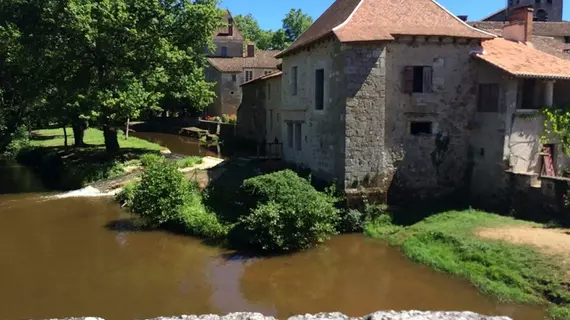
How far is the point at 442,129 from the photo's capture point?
18875 millimetres

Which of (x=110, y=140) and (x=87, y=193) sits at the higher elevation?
(x=110, y=140)

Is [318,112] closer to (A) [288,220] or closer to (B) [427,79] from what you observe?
(B) [427,79]

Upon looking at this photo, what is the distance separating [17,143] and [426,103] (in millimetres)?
28655

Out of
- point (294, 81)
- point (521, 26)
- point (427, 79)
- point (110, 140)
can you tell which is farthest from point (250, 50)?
point (427, 79)

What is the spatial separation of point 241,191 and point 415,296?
7.85m

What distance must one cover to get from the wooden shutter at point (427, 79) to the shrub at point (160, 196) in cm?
985

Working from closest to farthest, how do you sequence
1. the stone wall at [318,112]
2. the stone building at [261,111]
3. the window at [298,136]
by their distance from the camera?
the stone wall at [318,112] → the window at [298,136] → the stone building at [261,111]

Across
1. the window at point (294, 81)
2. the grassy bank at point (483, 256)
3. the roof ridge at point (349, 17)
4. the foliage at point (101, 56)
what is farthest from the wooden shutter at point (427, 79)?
the foliage at point (101, 56)

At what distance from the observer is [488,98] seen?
61.0 feet

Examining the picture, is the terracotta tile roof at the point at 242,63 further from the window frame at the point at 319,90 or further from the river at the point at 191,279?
the river at the point at 191,279

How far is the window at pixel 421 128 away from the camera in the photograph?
18844 mm

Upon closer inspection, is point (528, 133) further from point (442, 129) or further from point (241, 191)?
point (241, 191)

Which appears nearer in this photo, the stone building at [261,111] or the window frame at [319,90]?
the window frame at [319,90]

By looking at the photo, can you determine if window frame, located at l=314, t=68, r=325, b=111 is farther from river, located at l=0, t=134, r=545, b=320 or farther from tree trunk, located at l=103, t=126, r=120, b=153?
tree trunk, located at l=103, t=126, r=120, b=153
